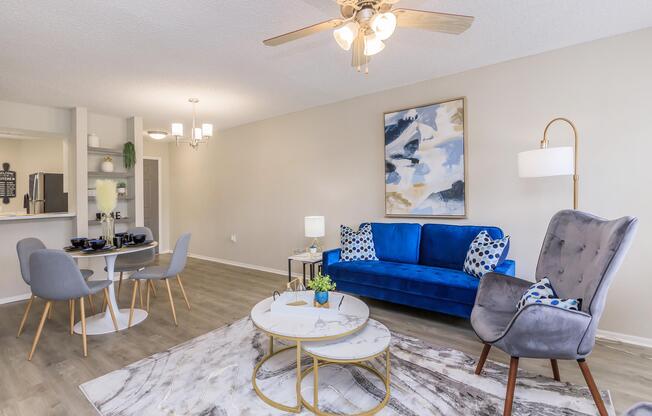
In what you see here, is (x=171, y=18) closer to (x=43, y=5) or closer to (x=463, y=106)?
(x=43, y=5)

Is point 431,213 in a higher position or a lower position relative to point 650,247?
higher

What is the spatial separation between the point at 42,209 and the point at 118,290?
5.91 ft

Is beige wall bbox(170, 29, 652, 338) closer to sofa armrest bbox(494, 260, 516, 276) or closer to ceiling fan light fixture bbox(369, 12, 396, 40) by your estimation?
sofa armrest bbox(494, 260, 516, 276)

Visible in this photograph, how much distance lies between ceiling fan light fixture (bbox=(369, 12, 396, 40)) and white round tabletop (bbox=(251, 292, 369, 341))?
1683mm

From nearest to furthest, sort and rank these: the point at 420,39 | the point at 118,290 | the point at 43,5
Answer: the point at 43,5 < the point at 420,39 < the point at 118,290

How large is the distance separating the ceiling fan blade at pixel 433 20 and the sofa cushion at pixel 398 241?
7.43ft

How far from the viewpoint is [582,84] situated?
290 cm

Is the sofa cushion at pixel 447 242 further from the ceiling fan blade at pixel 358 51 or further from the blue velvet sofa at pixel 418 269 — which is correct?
the ceiling fan blade at pixel 358 51

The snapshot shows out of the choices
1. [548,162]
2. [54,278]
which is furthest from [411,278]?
[54,278]

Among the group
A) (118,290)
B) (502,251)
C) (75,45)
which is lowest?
(118,290)

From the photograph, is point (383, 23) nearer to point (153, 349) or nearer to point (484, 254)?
point (484, 254)

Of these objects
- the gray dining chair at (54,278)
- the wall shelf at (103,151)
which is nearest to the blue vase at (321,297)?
the gray dining chair at (54,278)

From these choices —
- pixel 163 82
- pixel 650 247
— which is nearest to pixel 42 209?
pixel 163 82

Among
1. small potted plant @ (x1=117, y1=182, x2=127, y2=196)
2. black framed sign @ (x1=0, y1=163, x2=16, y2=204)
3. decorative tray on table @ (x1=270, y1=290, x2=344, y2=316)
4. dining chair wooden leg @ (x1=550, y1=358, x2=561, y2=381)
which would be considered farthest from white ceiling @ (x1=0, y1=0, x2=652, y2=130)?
black framed sign @ (x1=0, y1=163, x2=16, y2=204)
